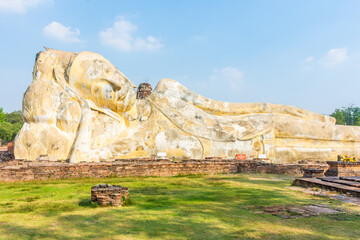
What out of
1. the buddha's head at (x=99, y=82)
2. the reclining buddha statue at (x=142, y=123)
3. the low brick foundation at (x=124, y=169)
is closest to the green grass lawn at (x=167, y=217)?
the low brick foundation at (x=124, y=169)

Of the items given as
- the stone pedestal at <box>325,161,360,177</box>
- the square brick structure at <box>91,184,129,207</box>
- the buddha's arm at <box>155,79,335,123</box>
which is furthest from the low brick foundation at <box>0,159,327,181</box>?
the buddha's arm at <box>155,79,335,123</box>

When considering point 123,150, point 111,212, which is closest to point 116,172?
point 123,150

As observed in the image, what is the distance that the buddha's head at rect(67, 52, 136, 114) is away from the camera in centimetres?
1134

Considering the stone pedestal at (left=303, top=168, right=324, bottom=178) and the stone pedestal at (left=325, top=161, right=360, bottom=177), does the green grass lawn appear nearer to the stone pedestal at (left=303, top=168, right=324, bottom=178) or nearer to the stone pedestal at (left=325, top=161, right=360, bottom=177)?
the stone pedestal at (left=303, top=168, right=324, bottom=178)

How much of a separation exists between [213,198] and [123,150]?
6363mm

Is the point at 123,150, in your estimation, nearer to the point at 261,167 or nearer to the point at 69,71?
the point at 69,71

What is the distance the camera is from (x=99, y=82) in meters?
11.5

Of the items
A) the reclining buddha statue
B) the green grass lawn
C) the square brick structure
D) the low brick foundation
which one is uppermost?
the reclining buddha statue

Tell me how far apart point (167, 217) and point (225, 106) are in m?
10.2

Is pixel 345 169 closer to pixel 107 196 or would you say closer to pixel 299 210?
pixel 299 210

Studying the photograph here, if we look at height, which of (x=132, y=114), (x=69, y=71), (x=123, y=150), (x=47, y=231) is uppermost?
(x=69, y=71)

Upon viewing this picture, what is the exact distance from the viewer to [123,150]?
11.3 meters

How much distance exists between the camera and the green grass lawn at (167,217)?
3.43 metres

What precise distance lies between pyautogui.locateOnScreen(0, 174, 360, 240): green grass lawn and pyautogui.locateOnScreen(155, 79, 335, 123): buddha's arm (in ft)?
24.2
